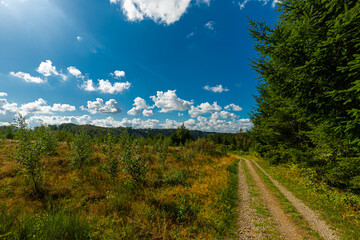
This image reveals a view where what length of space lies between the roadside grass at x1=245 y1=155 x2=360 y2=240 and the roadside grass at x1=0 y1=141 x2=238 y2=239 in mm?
4161

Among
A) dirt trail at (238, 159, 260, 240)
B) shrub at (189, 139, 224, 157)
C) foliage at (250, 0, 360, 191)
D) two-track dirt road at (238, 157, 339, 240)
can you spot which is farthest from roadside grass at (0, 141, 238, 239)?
shrub at (189, 139, 224, 157)

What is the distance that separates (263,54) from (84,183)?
13993 millimetres

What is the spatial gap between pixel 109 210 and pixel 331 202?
12.8 m

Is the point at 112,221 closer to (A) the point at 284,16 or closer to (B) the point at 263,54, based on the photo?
(B) the point at 263,54

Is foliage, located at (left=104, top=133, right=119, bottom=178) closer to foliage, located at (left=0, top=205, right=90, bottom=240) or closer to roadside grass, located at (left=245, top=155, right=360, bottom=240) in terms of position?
foliage, located at (left=0, top=205, right=90, bottom=240)

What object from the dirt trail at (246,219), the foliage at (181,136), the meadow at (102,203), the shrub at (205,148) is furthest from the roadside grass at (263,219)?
the foliage at (181,136)

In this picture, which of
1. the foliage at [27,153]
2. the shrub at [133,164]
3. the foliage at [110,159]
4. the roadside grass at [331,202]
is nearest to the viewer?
the roadside grass at [331,202]

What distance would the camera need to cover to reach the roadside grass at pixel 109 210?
4402mm

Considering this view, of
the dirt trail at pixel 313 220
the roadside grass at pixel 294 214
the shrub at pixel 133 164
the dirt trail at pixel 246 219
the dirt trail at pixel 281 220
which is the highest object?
the shrub at pixel 133 164

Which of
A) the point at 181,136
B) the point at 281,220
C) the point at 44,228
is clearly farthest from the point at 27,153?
the point at 181,136

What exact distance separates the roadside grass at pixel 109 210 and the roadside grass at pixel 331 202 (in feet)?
13.7

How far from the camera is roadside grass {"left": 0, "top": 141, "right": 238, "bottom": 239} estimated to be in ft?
14.4

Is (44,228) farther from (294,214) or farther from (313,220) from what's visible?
(313,220)

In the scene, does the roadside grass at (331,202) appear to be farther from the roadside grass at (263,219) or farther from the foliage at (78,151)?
the foliage at (78,151)
